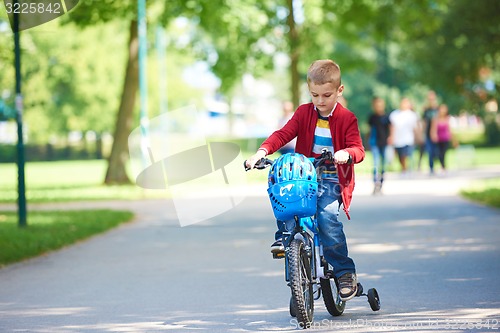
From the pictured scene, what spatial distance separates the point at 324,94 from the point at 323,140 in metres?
0.36

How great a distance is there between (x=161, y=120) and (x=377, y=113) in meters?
38.4

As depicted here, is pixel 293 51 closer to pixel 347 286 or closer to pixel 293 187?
pixel 347 286

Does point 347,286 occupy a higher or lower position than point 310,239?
lower

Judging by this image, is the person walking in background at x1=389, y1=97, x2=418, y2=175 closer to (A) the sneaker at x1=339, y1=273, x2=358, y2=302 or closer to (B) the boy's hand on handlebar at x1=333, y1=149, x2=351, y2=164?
(A) the sneaker at x1=339, y1=273, x2=358, y2=302

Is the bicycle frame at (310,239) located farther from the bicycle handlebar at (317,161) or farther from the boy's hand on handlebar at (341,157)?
the boy's hand on handlebar at (341,157)

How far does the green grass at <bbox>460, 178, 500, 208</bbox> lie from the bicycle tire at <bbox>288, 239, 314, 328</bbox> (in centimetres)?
1094

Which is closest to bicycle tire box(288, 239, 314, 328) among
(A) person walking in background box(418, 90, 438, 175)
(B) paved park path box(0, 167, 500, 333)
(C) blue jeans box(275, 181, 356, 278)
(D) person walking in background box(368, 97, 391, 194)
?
(B) paved park path box(0, 167, 500, 333)

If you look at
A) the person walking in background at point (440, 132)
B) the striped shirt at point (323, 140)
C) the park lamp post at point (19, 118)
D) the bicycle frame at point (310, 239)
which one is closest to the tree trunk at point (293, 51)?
the person walking in background at point (440, 132)

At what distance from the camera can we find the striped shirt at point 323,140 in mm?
7062

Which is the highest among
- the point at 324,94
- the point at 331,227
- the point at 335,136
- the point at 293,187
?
the point at 324,94

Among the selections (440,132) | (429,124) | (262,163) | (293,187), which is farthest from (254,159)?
(429,124)

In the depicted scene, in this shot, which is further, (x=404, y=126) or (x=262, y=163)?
(x=404, y=126)

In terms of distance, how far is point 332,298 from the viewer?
7297 mm

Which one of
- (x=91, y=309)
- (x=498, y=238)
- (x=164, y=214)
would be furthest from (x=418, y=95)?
(x=91, y=309)
